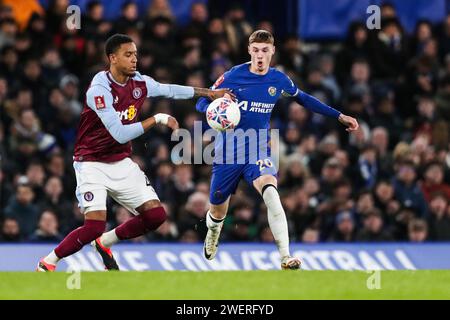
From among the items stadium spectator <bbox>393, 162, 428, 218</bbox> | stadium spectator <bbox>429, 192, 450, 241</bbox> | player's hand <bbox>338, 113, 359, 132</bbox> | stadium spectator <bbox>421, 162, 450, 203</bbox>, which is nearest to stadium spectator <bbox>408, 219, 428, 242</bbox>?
stadium spectator <bbox>429, 192, 450, 241</bbox>

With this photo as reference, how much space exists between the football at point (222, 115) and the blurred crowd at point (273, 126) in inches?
170

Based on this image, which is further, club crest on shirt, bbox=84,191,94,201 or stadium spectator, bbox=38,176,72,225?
stadium spectator, bbox=38,176,72,225

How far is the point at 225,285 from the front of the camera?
12281 millimetres

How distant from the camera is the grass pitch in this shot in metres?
11.8

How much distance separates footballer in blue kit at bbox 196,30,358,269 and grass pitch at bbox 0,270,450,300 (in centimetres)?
84

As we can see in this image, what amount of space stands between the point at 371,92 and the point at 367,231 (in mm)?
3119

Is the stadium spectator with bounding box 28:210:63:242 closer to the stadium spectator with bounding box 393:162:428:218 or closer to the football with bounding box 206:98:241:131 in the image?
the football with bounding box 206:98:241:131

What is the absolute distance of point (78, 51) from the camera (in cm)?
1984

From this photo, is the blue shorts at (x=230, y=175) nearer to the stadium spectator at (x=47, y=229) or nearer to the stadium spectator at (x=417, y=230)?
the stadium spectator at (x=47, y=229)

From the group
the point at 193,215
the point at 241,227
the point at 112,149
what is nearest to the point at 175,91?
the point at 112,149

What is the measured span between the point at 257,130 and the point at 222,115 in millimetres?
677

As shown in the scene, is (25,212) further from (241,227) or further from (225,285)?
(225,285)
